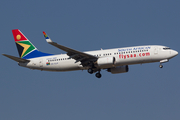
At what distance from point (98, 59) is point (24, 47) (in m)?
14.7

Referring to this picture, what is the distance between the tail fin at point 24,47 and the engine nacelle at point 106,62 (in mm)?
10101

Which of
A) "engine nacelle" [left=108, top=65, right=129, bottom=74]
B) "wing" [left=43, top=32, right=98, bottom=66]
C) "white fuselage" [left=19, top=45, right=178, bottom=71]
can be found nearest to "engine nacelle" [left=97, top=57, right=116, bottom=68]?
"white fuselage" [left=19, top=45, right=178, bottom=71]

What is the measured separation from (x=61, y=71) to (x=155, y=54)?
15516mm

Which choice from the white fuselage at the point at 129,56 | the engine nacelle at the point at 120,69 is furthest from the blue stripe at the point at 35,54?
the engine nacelle at the point at 120,69

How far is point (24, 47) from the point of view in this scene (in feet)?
177

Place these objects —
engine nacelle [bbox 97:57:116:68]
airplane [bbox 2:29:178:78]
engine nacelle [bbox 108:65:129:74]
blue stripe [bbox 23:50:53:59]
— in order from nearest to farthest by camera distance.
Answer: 1. engine nacelle [bbox 97:57:116:68]
2. airplane [bbox 2:29:178:78]
3. engine nacelle [bbox 108:65:129:74]
4. blue stripe [bbox 23:50:53:59]

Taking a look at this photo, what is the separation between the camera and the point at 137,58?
46.5 m

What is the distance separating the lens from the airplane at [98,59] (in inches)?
1832

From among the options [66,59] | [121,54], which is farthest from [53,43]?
[121,54]

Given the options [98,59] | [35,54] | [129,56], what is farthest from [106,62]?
[35,54]

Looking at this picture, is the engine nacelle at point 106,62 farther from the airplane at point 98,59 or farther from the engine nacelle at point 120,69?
the engine nacelle at point 120,69

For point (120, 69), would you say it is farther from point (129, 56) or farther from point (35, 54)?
point (35, 54)

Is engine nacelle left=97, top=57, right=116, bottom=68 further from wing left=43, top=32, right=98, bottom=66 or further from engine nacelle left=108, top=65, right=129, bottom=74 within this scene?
engine nacelle left=108, top=65, right=129, bottom=74

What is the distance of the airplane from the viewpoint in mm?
46531
